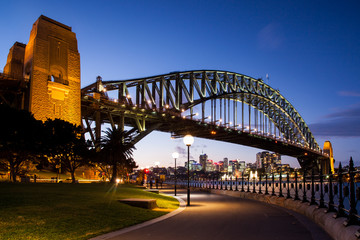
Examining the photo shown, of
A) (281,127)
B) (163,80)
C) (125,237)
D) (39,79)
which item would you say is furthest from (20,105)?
(281,127)

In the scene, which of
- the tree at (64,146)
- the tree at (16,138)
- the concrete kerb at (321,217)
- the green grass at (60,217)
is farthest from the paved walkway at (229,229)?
the tree at (64,146)

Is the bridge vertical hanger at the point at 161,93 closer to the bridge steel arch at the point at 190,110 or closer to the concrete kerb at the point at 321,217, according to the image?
the bridge steel arch at the point at 190,110

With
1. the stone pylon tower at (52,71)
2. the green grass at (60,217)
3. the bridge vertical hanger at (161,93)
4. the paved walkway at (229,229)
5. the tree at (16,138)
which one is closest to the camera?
the green grass at (60,217)

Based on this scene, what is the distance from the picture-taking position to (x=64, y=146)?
4050 cm

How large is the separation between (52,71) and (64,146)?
1566 centimetres

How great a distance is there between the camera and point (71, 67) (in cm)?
5416

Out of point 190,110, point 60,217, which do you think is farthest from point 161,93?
point 60,217

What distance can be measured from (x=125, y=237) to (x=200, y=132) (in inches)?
3353

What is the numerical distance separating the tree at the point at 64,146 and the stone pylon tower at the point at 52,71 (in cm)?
619

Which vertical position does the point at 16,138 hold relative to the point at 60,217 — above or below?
above

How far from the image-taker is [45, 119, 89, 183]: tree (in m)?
39.1

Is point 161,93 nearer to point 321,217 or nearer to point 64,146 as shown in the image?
point 64,146

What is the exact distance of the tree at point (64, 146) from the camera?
39094 mm

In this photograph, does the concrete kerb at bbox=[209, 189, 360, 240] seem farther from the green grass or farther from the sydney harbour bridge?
the sydney harbour bridge
